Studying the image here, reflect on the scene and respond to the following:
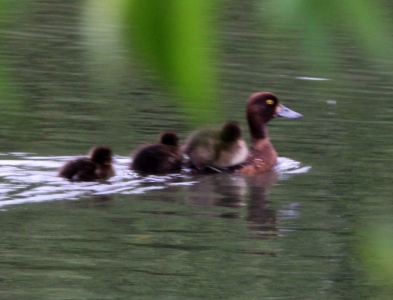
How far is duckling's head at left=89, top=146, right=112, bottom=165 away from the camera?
644cm

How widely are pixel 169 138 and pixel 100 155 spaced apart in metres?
0.68

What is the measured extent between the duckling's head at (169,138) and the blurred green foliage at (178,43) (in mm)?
6093

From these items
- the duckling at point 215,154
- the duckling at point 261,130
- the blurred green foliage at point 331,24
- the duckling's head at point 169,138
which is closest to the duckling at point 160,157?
the duckling's head at point 169,138

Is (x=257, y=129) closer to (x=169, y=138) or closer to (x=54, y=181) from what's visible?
(x=169, y=138)

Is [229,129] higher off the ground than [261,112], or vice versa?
[229,129]

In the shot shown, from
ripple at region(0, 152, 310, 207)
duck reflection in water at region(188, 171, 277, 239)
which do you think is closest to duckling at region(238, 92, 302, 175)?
duck reflection in water at region(188, 171, 277, 239)

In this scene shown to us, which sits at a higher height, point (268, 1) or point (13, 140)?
point (268, 1)

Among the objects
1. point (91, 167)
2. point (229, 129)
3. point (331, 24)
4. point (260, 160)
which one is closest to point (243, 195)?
point (260, 160)

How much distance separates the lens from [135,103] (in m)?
8.70

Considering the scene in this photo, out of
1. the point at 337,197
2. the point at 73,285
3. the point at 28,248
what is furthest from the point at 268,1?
the point at 337,197

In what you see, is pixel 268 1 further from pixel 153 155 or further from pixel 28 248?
pixel 153 155

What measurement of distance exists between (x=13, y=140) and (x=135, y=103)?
62.8 inches

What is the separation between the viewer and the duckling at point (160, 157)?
6652mm

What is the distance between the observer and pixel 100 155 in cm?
646
